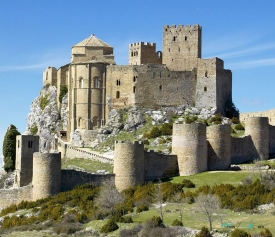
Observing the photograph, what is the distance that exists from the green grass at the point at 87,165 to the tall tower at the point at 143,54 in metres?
13.1

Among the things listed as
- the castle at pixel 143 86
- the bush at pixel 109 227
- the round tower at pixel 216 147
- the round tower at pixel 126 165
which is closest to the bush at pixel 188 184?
the round tower at pixel 126 165

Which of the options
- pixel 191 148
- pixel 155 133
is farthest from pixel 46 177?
pixel 155 133

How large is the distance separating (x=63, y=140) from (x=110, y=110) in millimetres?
5078

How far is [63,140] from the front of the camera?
8144cm

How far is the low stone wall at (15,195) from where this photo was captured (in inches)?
2419

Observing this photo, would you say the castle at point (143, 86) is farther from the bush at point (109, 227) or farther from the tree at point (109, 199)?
the bush at point (109, 227)

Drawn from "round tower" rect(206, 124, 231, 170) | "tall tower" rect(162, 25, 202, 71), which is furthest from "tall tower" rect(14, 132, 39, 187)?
"tall tower" rect(162, 25, 202, 71)

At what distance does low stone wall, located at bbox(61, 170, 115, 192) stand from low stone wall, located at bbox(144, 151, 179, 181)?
2.98m

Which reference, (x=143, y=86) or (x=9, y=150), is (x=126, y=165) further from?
(x=143, y=86)

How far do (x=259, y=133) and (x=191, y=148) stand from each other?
7239mm

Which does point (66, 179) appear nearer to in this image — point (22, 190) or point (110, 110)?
point (22, 190)

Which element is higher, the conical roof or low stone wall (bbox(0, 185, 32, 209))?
the conical roof

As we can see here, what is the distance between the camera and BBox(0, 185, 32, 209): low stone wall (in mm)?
61438

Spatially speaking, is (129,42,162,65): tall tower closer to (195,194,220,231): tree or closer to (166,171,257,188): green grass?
(166,171,257,188): green grass
